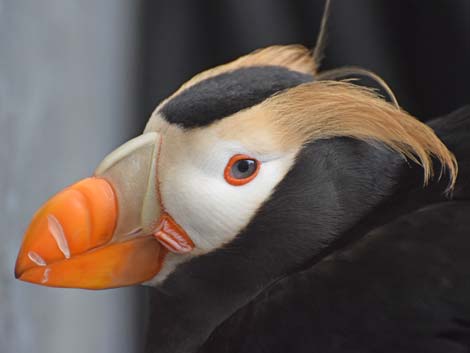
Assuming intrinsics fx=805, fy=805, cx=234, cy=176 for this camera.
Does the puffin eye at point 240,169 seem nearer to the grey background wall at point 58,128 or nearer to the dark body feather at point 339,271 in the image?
the dark body feather at point 339,271

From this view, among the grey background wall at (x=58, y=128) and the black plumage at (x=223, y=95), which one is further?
the grey background wall at (x=58, y=128)

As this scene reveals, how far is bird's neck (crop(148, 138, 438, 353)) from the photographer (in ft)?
2.90

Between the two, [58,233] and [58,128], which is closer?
[58,233]

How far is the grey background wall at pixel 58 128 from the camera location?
111 centimetres

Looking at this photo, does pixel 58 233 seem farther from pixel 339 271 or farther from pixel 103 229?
pixel 339 271

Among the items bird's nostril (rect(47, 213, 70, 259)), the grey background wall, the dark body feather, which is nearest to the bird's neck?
the dark body feather

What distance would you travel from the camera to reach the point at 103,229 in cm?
87

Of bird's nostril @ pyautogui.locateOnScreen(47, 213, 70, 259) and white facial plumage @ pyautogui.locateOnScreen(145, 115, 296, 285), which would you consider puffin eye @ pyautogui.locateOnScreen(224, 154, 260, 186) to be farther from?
bird's nostril @ pyautogui.locateOnScreen(47, 213, 70, 259)

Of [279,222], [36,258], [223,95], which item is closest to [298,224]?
[279,222]

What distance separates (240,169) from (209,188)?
0.04 meters

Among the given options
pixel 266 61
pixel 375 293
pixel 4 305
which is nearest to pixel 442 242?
pixel 375 293

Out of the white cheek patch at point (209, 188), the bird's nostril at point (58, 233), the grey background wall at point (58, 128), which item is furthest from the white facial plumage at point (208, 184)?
the grey background wall at point (58, 128)

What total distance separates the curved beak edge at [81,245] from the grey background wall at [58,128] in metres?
0.25

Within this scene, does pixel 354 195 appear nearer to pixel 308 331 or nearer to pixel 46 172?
pixel 308 331
